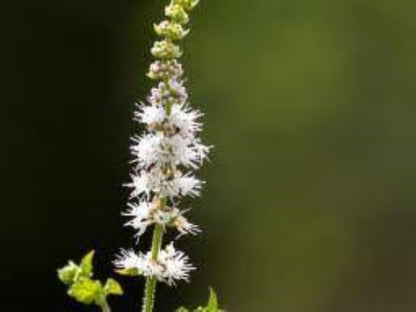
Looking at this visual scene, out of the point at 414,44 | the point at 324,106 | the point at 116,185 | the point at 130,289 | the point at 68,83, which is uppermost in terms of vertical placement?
the point at 414,44

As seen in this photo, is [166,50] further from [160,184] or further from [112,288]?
[112,288]

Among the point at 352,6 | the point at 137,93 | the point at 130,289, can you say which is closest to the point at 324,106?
the point at 352,6

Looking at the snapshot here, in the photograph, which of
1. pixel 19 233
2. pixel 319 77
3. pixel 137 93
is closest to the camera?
pixel 19 233

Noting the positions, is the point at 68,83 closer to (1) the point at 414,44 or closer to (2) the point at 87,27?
(2) the point at 87,27

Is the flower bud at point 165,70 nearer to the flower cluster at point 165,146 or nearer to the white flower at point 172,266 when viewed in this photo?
the flower cluster at point 165,146

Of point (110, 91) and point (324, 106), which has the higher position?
point (324, 106)

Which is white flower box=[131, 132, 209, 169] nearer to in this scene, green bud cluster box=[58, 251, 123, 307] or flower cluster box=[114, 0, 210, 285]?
flower cluster box=[114, 0, 210, 285]
